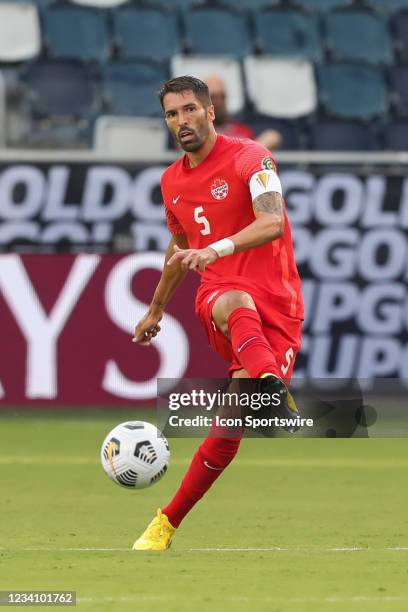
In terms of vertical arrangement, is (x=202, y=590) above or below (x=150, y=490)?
above

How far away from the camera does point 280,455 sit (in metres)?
11.2

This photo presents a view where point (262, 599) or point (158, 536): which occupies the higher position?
point (262, 599)

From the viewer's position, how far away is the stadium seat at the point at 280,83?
601 inches

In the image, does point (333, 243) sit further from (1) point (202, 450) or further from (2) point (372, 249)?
(1) point (202, 450)

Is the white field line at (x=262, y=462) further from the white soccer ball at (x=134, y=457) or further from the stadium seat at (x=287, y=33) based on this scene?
the stadium seat at (x=287, y=33)

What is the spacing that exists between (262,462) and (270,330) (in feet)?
13.7

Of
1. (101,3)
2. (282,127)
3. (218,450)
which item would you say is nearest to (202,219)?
(218,450)

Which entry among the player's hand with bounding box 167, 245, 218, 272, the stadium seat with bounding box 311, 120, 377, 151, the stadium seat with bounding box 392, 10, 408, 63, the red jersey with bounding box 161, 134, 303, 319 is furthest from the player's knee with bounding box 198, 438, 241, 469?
the stadium seat with bounding box 392, 10, 408, 63

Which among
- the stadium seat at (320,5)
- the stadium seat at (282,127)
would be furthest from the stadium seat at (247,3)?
the stadium seat at (282,127)

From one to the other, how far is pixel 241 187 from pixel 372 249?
6.38m

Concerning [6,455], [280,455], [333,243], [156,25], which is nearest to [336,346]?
[333,243]

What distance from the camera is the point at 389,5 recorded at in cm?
1692

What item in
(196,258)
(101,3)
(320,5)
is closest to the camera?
(196,258)

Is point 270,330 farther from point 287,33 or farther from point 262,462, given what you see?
point 287,33
